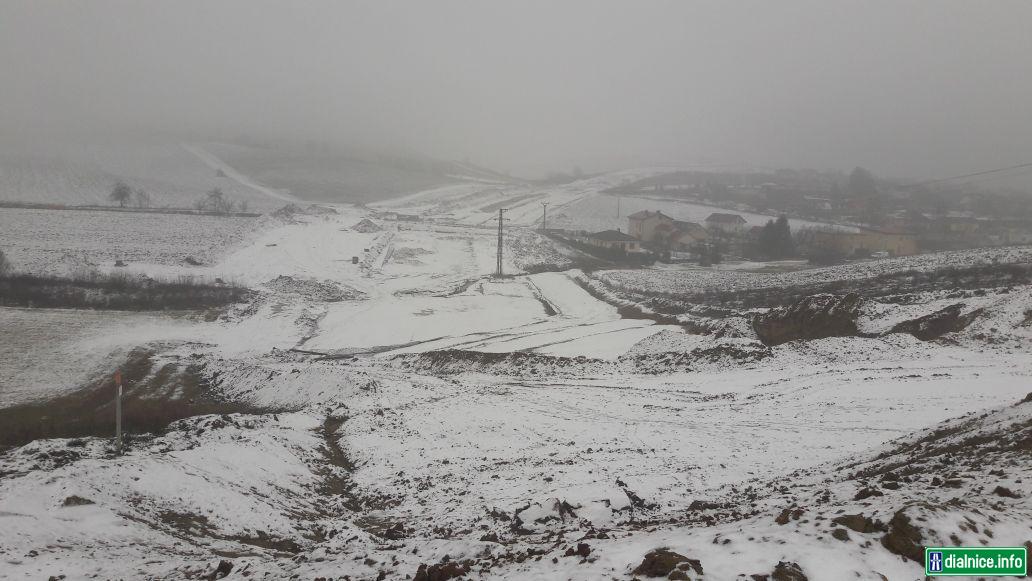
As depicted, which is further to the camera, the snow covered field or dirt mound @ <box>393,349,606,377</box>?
the snow covered field

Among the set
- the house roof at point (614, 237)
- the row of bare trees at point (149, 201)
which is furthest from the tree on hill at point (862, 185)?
the row of bare trees at point (149, 201)

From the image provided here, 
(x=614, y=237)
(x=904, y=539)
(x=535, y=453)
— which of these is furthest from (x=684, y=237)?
(x=904, y=539)

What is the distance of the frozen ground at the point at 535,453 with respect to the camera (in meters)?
8.12

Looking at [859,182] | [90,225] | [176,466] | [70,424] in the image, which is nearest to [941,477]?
[176,466]

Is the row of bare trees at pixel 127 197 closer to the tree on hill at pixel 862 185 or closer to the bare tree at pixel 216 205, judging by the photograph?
the bare tree at pixel 216 205

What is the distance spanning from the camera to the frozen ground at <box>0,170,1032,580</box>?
812cm

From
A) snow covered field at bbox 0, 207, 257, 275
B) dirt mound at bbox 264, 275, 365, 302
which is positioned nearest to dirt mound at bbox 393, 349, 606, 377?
dirt mound at bbox 264, 275, 365, 302

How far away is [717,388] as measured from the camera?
22.5m

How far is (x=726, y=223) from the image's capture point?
9481 centimetres

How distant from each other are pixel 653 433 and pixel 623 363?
33.3ft

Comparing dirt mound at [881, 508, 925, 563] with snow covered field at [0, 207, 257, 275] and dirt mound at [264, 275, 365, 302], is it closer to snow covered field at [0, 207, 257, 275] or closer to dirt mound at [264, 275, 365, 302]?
dirt mound at [264, 275, 365, 302]

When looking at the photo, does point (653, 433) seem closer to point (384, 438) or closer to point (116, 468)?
point (384, 438)

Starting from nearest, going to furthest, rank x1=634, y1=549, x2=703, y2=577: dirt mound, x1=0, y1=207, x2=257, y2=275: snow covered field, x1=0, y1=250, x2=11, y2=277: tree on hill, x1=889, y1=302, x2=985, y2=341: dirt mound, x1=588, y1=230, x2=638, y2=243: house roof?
x1=634, y1=549, x2=703, y2=577: dirt mound → x1=889, y1=302, x2=985, y2=341: dirt mound → x1=0, y1=250, x2=11, y2=277: tree on hill → x1=0, y1=207, x2=257, y2=275: snow covered field → x1=588, y1=230, x2=638, y2=243: house roof

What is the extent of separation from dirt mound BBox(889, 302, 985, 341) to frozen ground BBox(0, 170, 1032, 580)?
1.31ft
